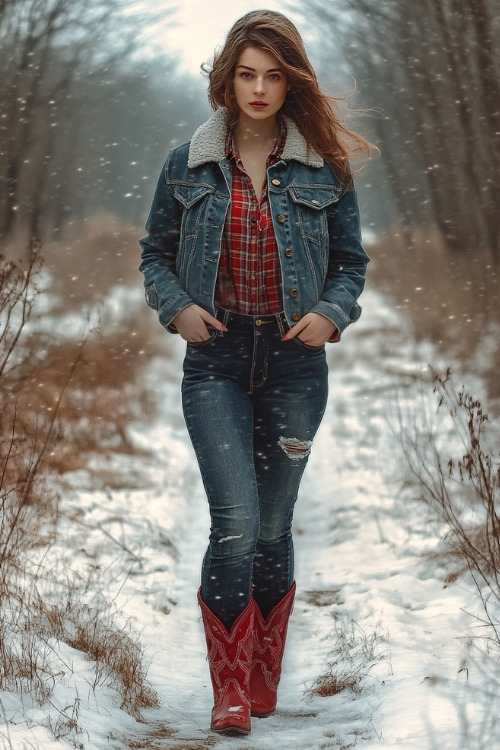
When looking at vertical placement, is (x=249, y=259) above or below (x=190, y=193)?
A: below

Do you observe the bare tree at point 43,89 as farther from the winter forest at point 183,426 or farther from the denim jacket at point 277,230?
the denim jacket at point 277,230

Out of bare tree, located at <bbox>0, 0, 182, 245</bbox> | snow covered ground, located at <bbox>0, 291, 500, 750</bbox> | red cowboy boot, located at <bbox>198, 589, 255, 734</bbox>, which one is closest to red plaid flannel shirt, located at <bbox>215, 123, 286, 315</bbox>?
red cowboy boot, located at <bbox>198, 589, 255, 734</bbox>

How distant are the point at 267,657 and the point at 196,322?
1.13 metres

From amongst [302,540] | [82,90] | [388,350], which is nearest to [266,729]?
[302,540]

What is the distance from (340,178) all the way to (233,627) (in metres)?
1.38

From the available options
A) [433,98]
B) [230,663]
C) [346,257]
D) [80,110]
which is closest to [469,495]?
[346,257]

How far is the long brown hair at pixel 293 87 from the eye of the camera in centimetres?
263

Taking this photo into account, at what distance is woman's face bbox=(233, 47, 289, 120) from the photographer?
263 cm

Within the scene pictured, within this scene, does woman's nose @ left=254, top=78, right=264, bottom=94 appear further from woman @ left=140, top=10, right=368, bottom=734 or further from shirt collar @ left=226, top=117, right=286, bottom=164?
shirt collar @ left=226, top=117, right=286, bottom=164

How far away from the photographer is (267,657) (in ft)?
9.69

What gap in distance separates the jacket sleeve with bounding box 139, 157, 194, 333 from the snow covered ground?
3.78ft

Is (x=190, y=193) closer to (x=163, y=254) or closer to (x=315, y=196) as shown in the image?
(x=163, y=254)

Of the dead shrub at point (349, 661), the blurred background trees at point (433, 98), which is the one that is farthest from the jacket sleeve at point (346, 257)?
the blurred background trees at point (433, 98)

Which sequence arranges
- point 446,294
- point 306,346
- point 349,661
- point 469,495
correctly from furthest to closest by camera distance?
point 446,294 → point 469,495 → point 349,661 → point 306,346
